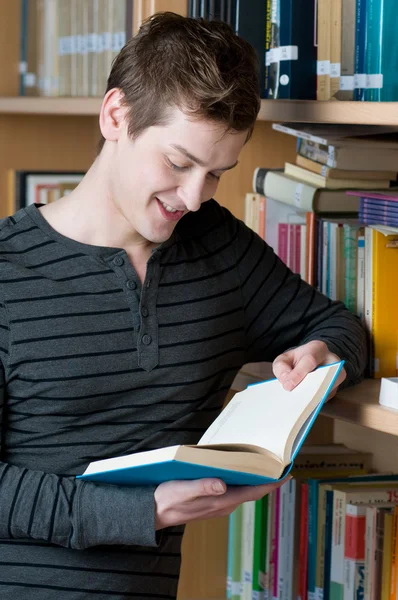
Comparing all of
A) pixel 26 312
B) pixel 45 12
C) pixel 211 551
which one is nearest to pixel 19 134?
pixel 45 12

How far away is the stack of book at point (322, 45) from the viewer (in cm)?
122

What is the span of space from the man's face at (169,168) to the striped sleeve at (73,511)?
1.02 feet

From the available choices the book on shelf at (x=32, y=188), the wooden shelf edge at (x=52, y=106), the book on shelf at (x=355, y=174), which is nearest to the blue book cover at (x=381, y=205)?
the book on shelf at (x=355, y=174)

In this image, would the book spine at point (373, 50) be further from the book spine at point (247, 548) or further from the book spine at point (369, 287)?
the book spine at point (247, 548)

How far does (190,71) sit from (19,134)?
1.35 m

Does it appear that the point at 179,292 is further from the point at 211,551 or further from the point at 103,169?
the point at 211,551

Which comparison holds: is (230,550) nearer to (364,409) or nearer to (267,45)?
(364,409)

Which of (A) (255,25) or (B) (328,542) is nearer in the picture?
(A) (255,25)

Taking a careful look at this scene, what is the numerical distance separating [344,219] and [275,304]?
219 millimetres

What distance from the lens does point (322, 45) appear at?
130 cm

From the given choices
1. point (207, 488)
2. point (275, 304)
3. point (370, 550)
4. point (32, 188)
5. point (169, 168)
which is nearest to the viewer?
point (207, 488)

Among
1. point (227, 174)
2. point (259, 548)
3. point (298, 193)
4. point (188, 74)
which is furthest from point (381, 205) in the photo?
point (259, 548)

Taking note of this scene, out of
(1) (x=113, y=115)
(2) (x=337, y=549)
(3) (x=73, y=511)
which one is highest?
(1) (x=113, y=115)

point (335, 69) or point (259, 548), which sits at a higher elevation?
point (335, 69)
